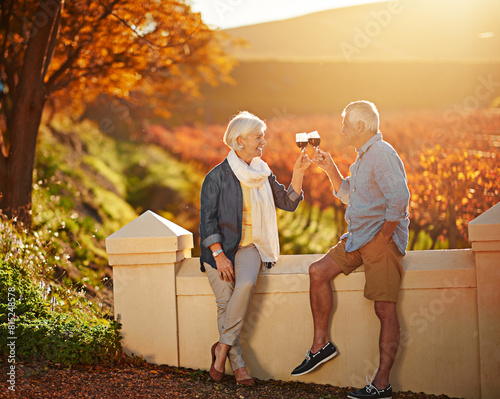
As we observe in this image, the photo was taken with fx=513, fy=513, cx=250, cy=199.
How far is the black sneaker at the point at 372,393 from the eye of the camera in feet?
10.8

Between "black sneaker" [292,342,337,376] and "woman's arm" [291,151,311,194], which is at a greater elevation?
"woman's arm" [291,151,311,194]

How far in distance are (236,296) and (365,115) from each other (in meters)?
1.51

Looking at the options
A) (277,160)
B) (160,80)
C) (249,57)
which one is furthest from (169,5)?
(249,57)

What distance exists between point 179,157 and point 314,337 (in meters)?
13.5

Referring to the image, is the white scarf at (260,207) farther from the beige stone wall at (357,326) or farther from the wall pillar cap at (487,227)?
the wall pillar cap at (487,227)

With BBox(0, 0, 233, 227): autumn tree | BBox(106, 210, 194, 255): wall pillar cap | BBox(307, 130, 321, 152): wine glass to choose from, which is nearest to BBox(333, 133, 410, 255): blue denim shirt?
BBox(307, 130, 321, 152): wine glass

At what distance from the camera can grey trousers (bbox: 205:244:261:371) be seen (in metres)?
3.45

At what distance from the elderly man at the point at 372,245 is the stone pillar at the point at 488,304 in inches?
21.5

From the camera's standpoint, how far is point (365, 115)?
11.5ft

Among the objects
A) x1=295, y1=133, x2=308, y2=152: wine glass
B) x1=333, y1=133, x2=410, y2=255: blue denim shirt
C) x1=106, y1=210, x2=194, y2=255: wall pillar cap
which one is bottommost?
x1=106, y1=210, x2=194, y2=255: wall pillar cap

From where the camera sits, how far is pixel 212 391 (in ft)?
11.0

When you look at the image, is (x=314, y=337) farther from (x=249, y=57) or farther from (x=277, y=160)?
(x=249, y=57)

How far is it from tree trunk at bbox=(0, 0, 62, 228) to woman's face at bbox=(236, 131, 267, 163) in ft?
12.3

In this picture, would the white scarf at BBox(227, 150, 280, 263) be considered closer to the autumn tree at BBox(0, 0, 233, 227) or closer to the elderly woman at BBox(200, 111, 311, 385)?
the elderly woman at BBox(200, 111, 311, 385)
